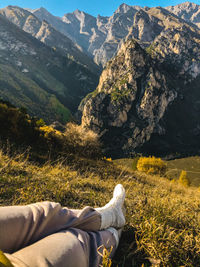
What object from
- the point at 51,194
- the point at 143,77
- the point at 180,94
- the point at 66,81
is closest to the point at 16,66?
the point at 66,81

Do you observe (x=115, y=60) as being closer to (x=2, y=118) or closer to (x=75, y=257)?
(x=2, y=118)

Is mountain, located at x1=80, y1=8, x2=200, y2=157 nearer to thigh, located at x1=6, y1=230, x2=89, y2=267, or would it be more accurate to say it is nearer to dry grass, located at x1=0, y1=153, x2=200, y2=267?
dry grass, located at x1=0, y1=153, x2=200, y2=267

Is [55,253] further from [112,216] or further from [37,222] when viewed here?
[112,216]

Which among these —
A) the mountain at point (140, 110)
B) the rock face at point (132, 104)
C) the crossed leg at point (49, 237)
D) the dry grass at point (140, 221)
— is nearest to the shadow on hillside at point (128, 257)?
the dry grass at point (140, 221)

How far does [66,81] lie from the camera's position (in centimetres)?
16350

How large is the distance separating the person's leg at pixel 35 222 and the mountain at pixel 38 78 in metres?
98.0

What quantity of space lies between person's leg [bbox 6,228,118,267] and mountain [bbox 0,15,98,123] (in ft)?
322

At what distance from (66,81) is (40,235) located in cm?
17474

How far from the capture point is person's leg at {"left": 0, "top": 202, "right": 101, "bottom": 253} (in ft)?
2.92

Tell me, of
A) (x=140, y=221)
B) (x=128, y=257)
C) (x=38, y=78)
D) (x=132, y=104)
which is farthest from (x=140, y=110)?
(x=128, y=257)

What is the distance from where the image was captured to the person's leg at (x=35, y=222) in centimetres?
89

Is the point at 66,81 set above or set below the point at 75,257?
above

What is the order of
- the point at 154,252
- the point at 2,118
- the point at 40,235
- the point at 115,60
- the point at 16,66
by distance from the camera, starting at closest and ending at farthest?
the point at 40,235, the point at 154,252, the point at 2,118, the point at 115,60, the point at 16,66

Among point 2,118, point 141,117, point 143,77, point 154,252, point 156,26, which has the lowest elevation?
point 2,118
